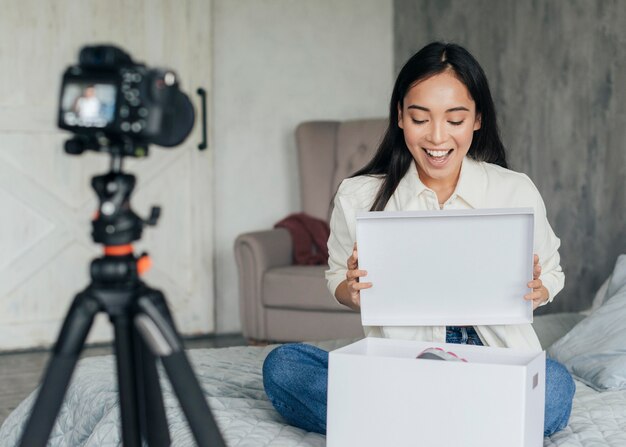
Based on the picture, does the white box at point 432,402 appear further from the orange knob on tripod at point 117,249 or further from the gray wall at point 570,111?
the gray wall at point 570,111

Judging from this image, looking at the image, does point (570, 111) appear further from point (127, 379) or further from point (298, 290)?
point (127, 379)

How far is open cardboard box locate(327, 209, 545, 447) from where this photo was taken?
137cm

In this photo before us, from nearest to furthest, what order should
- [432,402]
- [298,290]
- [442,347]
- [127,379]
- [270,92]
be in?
[127,379] → [432,402] → [442,347] → [298,290] → [270,92]

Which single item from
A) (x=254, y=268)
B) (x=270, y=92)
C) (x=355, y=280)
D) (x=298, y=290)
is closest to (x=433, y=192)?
(x=355, y=280)

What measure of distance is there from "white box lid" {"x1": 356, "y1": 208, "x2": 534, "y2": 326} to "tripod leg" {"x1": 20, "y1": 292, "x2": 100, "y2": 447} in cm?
60

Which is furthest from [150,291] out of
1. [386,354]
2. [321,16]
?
[321,16]

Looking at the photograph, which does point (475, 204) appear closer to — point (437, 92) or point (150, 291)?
point (437, 92)

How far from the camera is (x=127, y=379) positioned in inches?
50.1

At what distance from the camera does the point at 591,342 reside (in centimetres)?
232

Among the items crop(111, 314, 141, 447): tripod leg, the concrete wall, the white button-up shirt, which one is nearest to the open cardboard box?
the white button-up shirt

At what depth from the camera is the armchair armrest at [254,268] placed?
157 inches

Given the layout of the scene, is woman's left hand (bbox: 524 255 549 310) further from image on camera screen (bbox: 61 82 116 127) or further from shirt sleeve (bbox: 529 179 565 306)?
image on camera screen (bbox: 61 82 116 127)

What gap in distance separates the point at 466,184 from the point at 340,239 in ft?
0.96

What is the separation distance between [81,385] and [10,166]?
222 centimetres
